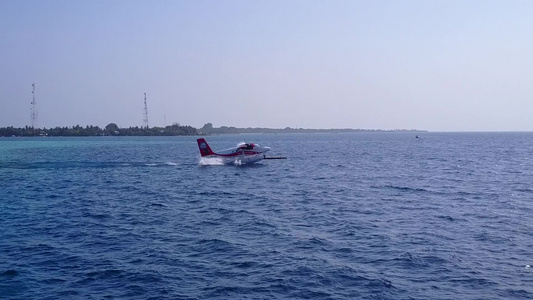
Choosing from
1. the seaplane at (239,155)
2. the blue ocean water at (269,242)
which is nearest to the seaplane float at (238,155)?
the seaplane at (239,155)

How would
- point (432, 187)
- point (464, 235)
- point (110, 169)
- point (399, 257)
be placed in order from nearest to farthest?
1. point (399, 257)
2. point (464, 235)
3. point (432, 187)
4. point (110, 169)

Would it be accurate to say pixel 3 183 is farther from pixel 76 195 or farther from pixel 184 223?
pixel 184 223

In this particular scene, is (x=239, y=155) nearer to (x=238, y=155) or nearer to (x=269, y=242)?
(x=238, y=155)

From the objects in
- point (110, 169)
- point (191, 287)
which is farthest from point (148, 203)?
point (110, 169)

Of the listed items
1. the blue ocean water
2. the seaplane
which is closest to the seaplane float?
the seaplane

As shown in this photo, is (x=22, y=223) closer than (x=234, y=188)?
Yes

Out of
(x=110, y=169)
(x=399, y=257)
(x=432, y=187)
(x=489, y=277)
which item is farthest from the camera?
(x=110, y=169)

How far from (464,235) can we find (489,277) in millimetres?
6436

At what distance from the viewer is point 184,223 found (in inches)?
1053

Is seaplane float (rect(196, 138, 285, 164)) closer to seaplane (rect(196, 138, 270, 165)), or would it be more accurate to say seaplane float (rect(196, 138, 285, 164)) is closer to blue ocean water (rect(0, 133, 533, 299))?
seaplane (rect(196, 138, 270, 165))

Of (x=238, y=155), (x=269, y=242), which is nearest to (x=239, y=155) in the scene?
(x=238, y=155)

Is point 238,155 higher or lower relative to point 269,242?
higher

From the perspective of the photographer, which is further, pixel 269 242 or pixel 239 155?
pixel 239 155

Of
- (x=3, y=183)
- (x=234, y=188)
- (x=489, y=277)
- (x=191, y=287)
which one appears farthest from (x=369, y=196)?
(x=3, y=183)
